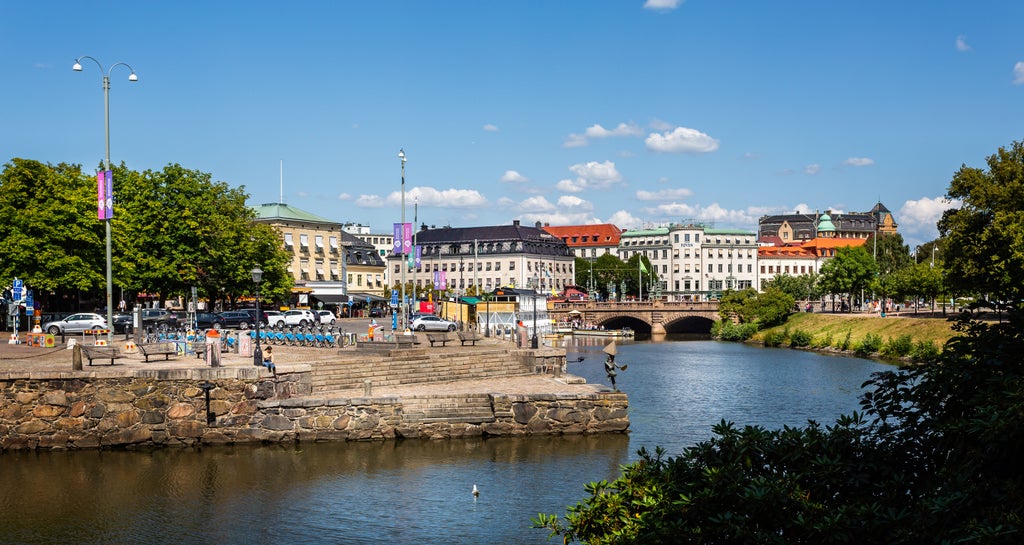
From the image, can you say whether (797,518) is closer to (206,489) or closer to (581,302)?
(206,489)

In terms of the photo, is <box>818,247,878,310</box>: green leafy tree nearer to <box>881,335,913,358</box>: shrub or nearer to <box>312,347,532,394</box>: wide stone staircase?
<box>881,335,913,358</box>: shrub

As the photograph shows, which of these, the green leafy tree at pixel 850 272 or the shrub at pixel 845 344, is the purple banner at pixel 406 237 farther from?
the green leafy tree at pixel 850 272

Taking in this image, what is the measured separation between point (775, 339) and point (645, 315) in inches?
1276

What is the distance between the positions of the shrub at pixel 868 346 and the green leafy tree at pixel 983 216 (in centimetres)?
1042

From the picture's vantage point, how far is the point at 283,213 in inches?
4628

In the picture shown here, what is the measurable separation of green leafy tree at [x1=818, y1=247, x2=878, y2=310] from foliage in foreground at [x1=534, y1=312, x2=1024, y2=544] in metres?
A: 110

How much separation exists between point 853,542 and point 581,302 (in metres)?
127

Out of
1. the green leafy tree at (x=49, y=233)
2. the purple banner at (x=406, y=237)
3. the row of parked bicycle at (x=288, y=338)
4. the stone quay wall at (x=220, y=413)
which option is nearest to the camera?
the stone quay wall at (x=220, y=413)

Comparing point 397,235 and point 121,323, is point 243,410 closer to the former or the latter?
point 121,323

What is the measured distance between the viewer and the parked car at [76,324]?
185 feet

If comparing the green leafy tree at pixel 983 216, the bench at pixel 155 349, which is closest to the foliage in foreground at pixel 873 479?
the bench at pixel 155 349

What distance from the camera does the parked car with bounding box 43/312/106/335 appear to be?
56375mm

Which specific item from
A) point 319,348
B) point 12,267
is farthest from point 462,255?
point 319,348

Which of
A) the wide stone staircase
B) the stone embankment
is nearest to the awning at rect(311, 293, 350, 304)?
the wide stone staircase
